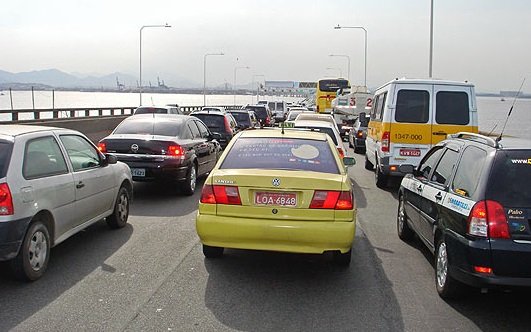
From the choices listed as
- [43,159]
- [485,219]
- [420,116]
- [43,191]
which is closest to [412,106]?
[420,116]

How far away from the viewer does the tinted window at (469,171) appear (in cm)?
495

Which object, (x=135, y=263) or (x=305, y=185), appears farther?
(x=135, y=263)

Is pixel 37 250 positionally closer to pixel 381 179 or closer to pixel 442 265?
pixel 442 265

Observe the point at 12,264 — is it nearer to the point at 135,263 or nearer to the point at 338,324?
the point at 135,263

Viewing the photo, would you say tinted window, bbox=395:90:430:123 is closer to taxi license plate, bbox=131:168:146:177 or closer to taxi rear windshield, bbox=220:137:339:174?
taxi license plate, bbox=131:168:146:177

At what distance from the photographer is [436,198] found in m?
5.81

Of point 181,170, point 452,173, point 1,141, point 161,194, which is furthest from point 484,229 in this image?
point 161,194

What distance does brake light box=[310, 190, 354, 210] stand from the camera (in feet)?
18.1

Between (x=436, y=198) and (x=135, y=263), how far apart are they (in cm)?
342

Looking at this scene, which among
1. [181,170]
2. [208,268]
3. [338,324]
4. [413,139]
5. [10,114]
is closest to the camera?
A: [338,324]

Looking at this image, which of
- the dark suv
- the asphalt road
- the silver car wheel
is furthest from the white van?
the silver car wheel

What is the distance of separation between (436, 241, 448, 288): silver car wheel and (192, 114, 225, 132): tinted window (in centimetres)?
1241

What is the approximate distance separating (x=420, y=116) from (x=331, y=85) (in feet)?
115

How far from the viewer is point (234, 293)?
17.4ft
